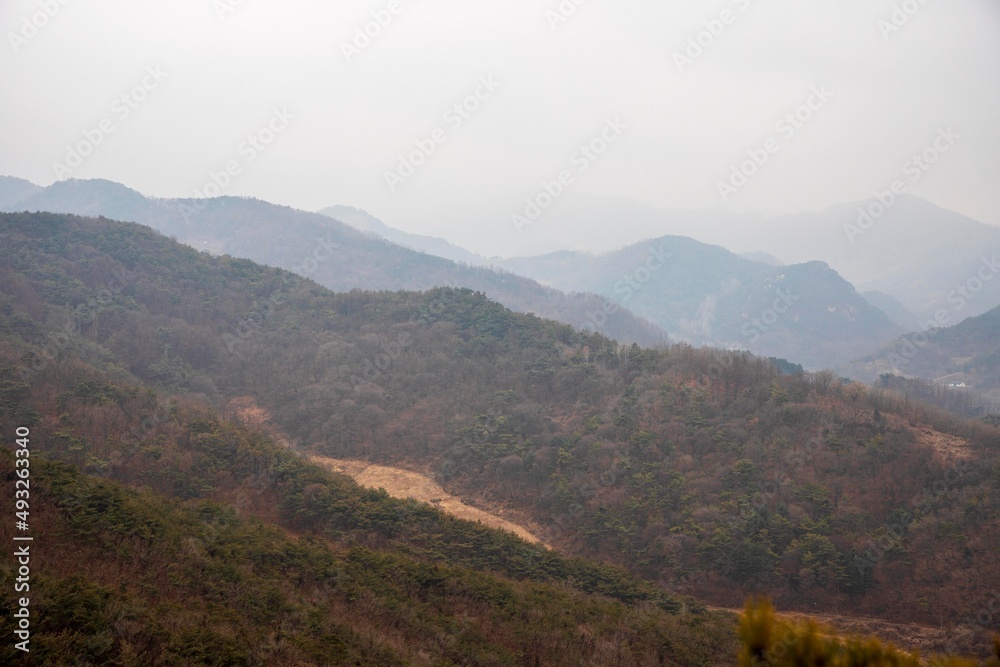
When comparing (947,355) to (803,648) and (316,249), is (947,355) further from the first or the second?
(316,249)

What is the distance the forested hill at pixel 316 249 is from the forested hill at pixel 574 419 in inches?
2245

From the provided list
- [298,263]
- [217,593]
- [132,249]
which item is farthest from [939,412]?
[298,263]

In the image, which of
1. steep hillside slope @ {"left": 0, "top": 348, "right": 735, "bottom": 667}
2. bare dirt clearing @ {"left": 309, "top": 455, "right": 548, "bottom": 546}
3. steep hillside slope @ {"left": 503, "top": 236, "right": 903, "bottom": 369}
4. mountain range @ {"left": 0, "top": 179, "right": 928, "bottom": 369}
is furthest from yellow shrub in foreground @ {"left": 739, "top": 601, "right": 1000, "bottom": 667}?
steep hillside slope @ {"left": 503, "top": 236, "right": 903, "bottom": 369}

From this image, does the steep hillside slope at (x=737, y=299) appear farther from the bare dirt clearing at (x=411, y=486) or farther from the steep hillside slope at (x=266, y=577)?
the steep hillside slope at (x=266, y=577)

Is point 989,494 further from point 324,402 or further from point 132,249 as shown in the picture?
point 132,249

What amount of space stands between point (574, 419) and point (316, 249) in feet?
313

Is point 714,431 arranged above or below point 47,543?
above

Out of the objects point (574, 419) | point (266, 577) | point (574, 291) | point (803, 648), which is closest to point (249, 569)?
point (266, 577)

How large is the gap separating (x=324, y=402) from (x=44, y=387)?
43.7 feet

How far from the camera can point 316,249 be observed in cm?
11281

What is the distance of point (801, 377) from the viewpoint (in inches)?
1065

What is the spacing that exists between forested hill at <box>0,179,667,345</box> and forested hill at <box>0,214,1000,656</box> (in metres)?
57.0

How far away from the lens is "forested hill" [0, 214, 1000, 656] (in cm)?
1794

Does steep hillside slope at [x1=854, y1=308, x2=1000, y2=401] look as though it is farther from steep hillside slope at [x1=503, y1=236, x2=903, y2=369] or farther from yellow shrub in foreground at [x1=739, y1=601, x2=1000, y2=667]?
yellow shrub in foreground at [x1=739, y1=601, x2=1000, y2=667]
